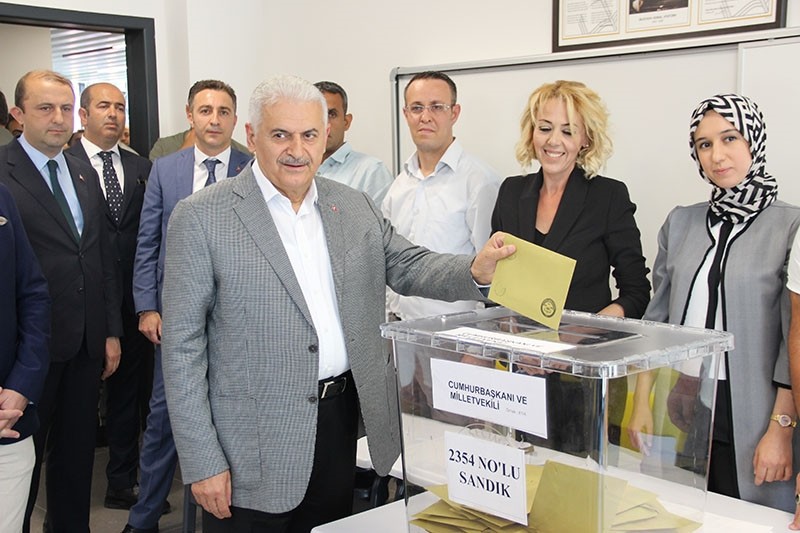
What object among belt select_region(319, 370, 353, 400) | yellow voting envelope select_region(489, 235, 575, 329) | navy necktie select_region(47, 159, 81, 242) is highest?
navy necktie select_region(47, 159, 81, 242)

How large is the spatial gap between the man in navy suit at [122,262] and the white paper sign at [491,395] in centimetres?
261

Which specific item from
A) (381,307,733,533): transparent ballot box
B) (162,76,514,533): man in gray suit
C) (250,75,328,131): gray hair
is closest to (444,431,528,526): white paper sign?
(381,307,733,533): transparent ballot box

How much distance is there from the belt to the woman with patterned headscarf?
33.0 inches

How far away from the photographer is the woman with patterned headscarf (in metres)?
1.88

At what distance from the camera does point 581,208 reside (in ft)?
7.86

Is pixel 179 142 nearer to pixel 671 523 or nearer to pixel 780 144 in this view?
pixel 780 144

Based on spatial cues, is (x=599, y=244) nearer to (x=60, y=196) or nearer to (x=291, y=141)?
(x=291, y=141)

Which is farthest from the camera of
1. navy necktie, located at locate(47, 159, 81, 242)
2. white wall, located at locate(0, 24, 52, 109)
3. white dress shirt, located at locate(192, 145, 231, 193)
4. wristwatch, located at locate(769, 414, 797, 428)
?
white wall, located at locate(0, 24, 52, 109)

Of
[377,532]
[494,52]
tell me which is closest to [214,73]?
[494,52]

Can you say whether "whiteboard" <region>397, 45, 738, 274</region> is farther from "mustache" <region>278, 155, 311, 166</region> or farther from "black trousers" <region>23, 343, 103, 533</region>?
"black trousers" <region>23, 343, 103, 533</region>

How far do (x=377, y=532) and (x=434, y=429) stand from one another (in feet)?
1.13

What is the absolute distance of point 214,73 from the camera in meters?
4.62

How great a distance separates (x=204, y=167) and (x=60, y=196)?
1.89 feet

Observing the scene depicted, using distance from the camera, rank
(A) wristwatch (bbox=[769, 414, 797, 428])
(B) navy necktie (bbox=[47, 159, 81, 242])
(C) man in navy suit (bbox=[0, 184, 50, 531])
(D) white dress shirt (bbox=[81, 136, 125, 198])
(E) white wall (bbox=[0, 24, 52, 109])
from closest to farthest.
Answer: (A) wristwatch (bbox=[769, 414, 797, 428]) → (C) man in navy suit (bbox=[0, 184, 50, 531]) → (B) navy necktie (bbox=[47, 159, 81, 242]) → (D) white dress shirt (bbox=[81, 136, 125, 198]) → (E) white wall (bbox=[0, 24, 52, 109])
